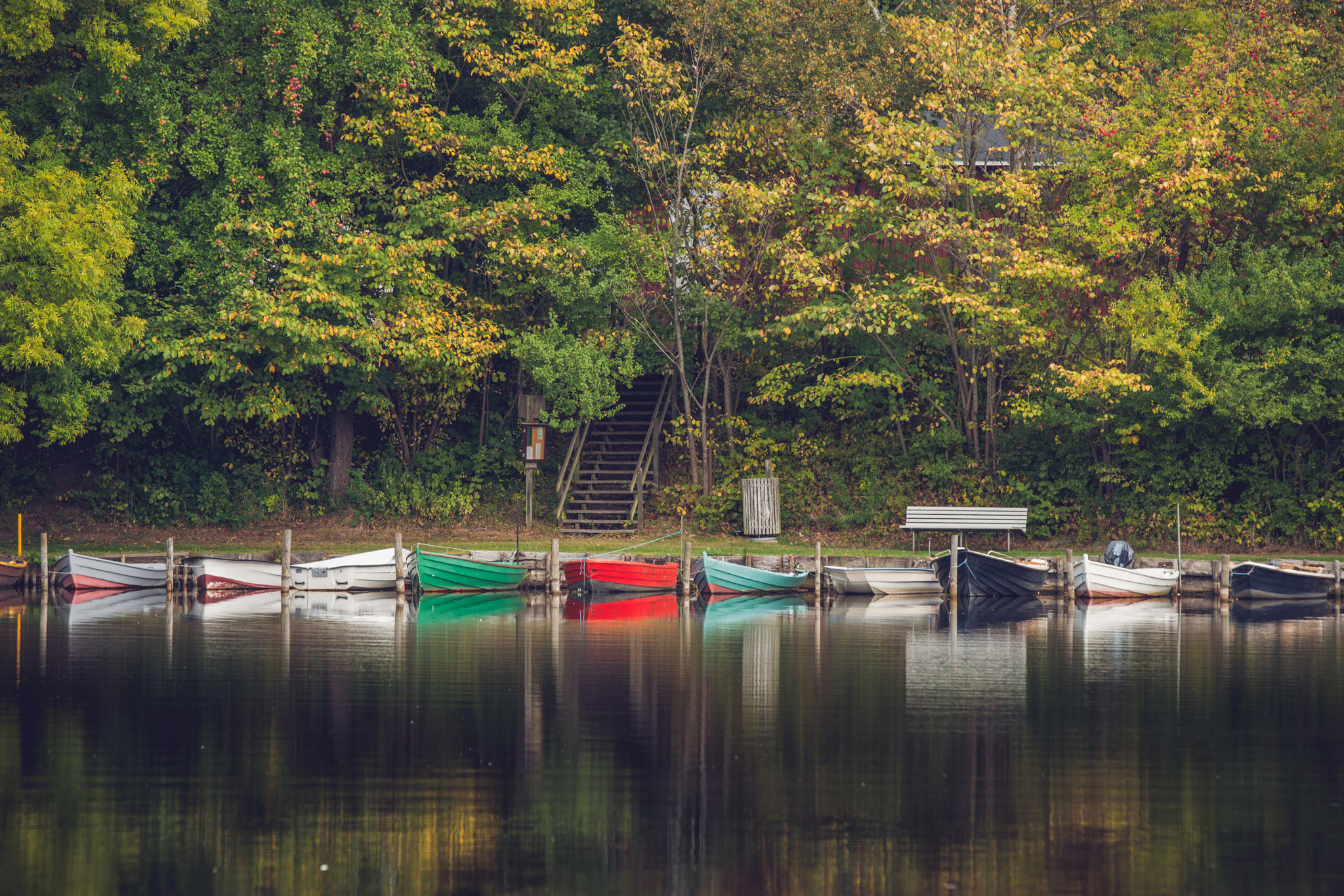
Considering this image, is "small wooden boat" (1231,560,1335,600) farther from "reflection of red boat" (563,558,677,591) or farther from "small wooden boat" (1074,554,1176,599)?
"reflection of red boat" (563,558,677,591)

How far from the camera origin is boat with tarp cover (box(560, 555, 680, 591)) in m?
33.5

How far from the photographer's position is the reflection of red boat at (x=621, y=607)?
29.0 meters

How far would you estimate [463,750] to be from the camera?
47.8 feet

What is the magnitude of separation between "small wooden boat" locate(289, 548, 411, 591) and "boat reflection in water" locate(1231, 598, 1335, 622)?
18.9 metres

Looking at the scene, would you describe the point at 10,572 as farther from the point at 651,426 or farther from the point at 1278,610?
the point at 1278,610

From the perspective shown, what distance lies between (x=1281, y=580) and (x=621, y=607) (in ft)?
49.7

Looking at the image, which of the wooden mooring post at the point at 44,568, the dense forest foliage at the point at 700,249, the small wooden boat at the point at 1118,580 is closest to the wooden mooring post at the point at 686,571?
the dense forest foliage at the point at 700,249

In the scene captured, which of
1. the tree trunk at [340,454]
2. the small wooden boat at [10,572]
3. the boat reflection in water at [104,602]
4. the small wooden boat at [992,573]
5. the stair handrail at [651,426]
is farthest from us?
the tree trunk at [340,454]

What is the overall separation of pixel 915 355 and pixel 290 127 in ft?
57.3

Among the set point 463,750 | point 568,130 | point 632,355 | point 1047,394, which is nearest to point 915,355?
point 1047,394

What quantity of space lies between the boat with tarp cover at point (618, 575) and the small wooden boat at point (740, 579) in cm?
74

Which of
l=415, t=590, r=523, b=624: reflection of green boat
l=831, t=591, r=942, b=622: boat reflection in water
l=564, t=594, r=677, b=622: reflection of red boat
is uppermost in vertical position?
l=415, t=590, r=523, b=624: reflection of green boat

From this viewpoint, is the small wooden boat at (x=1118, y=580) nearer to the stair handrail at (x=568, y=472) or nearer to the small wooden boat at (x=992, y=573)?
the small wooden boat at (x=992, y=573)

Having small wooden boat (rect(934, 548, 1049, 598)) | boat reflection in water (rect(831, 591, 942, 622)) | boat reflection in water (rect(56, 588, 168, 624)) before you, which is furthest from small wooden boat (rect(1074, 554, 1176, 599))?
boat reflection in water (rect(56, 588, 168, 624))
